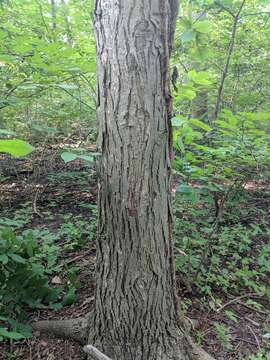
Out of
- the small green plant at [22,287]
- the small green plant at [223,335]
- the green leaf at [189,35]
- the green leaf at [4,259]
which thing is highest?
the green leaf at [189,35]

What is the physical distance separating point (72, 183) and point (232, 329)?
10.5ft

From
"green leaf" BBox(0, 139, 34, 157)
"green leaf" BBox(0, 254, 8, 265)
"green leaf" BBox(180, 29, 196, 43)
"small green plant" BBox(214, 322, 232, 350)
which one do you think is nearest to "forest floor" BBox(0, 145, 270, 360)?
"small green plant" BBox(214, 322, 232, 350)

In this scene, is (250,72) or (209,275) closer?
(209,275)

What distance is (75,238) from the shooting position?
3283 millimetres

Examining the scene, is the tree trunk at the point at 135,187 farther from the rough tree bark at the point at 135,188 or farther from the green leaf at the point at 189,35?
the green leaf at the point at 189,35

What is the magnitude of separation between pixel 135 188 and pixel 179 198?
1.67 meters

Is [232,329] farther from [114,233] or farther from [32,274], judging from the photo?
[32,274]

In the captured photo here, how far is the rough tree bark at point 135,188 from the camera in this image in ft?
5.05

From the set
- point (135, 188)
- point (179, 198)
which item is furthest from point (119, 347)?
point (179, 198)

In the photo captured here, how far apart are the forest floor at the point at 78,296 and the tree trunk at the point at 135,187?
354 millimetres

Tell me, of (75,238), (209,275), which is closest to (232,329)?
(209,275)

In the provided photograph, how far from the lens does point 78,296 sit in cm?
252

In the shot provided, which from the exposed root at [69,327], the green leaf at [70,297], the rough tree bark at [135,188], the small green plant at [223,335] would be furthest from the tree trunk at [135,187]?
the green leaf at [70,297]

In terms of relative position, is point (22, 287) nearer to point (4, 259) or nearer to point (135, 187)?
point (4, 259)
